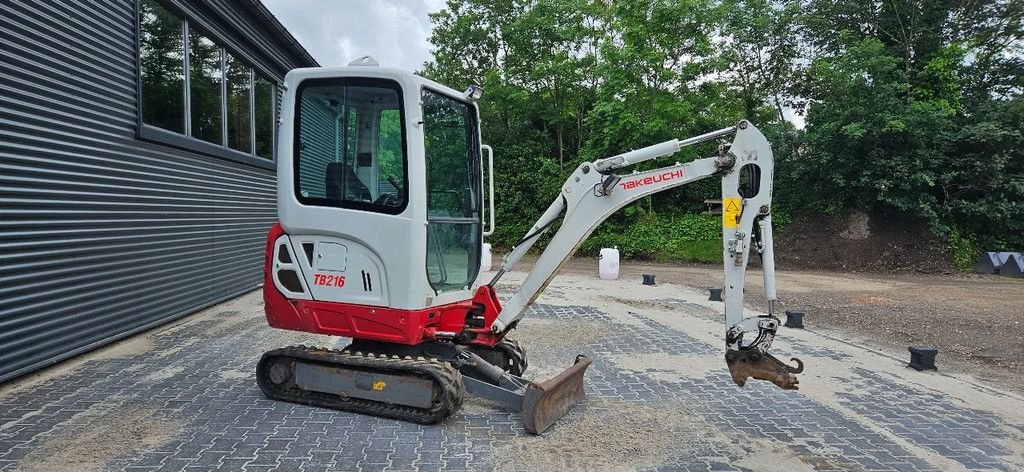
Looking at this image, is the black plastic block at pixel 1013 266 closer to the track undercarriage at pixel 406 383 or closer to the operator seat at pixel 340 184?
the track undercarriage at pixel 406 383

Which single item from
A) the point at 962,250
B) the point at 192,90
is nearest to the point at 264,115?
the point at 192,90

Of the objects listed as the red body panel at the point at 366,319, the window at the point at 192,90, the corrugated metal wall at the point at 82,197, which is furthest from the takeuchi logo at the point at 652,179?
the window at the point at 192,90

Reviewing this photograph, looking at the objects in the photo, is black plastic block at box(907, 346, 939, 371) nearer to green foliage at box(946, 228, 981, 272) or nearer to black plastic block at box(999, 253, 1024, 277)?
black plastic block at box(999, 253, 1024, 277)

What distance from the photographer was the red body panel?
4.70m

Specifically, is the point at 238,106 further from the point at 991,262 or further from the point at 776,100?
the point at 991,262

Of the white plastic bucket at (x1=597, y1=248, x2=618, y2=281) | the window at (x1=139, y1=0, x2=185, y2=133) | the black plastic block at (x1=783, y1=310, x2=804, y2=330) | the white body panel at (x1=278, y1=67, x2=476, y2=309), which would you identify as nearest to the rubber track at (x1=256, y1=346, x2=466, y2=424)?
the white body panel at (x1=278, y1=67, x2=476, y2=309)

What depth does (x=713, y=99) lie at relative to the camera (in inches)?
790

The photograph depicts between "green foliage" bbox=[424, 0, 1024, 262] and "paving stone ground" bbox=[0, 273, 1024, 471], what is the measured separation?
1270 centimetres

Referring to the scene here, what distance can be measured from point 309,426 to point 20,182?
3.49 metres

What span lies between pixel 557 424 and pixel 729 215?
194 cm

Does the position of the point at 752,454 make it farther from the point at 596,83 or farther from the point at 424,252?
the point at 596,83

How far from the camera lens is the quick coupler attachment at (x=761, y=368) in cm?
409

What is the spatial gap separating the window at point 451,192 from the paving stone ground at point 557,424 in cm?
112

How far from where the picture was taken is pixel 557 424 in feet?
15.2
